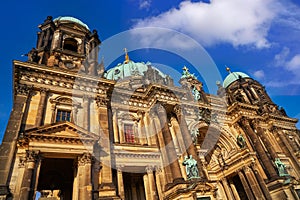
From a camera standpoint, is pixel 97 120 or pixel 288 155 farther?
pixel 288 155

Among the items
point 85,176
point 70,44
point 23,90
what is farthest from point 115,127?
point 70,44

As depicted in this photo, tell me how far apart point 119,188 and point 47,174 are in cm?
653

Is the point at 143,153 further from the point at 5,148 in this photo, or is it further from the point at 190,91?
the point at 190,91

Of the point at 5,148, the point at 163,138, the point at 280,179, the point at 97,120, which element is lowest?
the point at 280,179

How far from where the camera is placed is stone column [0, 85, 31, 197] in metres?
12.3

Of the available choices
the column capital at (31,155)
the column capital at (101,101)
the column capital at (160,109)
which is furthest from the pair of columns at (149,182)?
the column capital at (31,155)

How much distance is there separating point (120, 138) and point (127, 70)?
83.2ft

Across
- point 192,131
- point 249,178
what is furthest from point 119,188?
point 249,178

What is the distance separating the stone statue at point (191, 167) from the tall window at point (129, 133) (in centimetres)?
533

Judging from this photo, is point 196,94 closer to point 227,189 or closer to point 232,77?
point 227,189

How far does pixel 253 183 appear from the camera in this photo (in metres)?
21.9

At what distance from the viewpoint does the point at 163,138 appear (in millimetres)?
19094

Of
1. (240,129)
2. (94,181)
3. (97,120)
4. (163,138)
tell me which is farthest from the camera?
(240,129)

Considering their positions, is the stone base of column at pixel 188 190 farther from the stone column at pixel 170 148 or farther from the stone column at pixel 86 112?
the stone column at pixel 86 112
